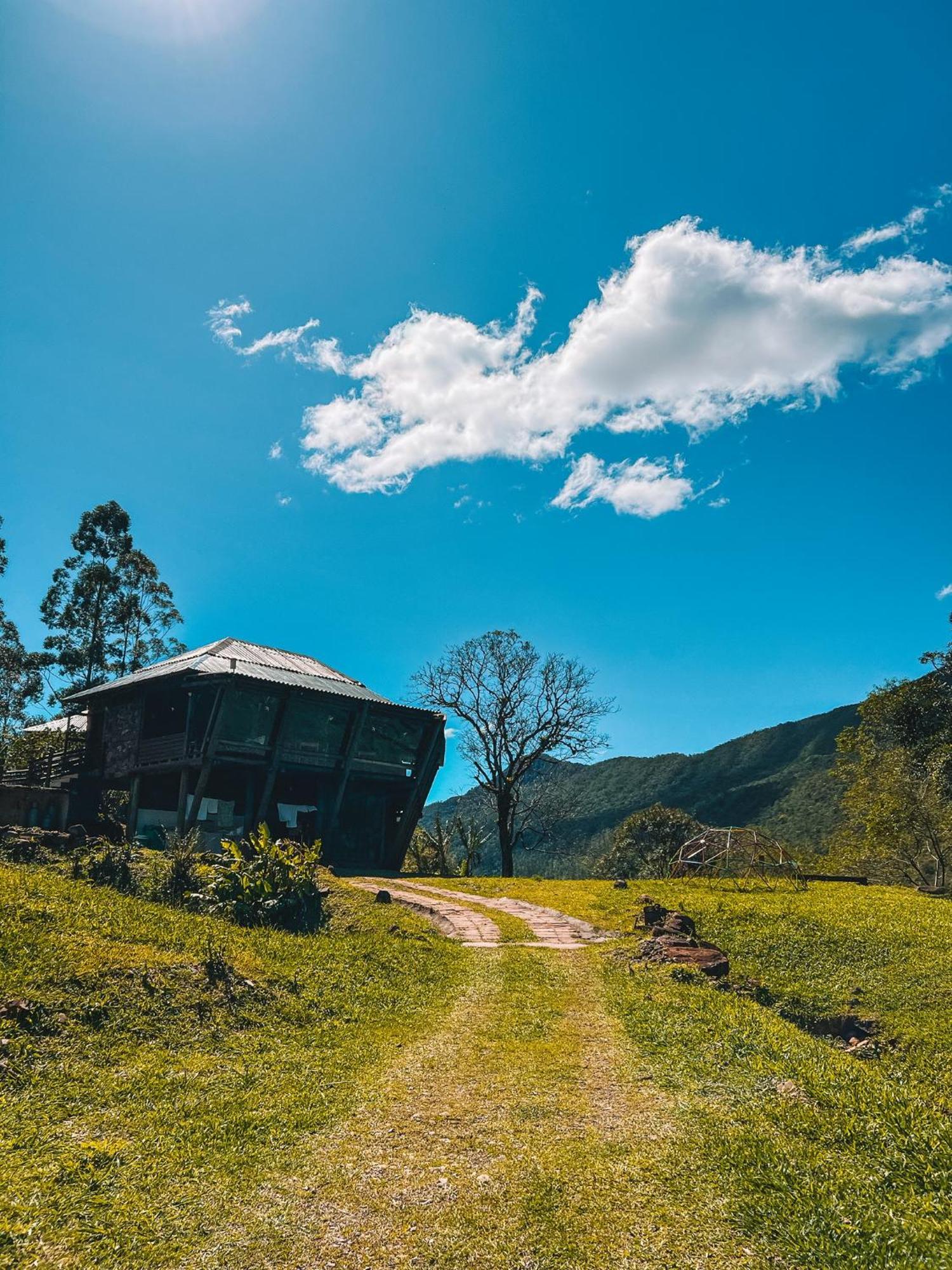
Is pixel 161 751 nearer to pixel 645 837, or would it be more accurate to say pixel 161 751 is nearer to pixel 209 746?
pixel 209 746

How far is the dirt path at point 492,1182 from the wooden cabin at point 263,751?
19728mm

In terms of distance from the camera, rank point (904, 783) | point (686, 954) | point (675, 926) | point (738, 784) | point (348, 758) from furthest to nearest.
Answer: point (738, 784) < point (904, 783) < point (348, 758) < point (675, 926) < point (686, 954)

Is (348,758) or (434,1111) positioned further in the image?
(348,758)

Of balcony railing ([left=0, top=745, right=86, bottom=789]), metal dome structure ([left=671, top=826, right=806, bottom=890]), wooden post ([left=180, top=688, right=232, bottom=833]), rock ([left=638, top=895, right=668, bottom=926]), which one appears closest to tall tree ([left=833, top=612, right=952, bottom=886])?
metal dome structure ([left=671, top=826, right=806, bottom=890])

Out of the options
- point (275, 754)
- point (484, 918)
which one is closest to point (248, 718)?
point (275, 754)

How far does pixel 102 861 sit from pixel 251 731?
43.7 feet

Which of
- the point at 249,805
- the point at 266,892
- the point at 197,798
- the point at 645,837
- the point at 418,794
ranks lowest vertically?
the point at 645,837

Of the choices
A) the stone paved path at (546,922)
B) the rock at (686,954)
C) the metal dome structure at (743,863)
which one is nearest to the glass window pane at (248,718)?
the stone paved path at (546,922)

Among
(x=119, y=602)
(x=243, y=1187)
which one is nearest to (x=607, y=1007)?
(x=243, y=1187)

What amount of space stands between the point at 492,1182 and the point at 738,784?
81817 mm

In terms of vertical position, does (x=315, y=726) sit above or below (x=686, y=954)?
above

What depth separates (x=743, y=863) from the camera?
80.5 ft

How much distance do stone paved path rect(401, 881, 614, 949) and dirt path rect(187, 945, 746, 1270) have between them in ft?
23.5

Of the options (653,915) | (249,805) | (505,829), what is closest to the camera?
(653,915)
